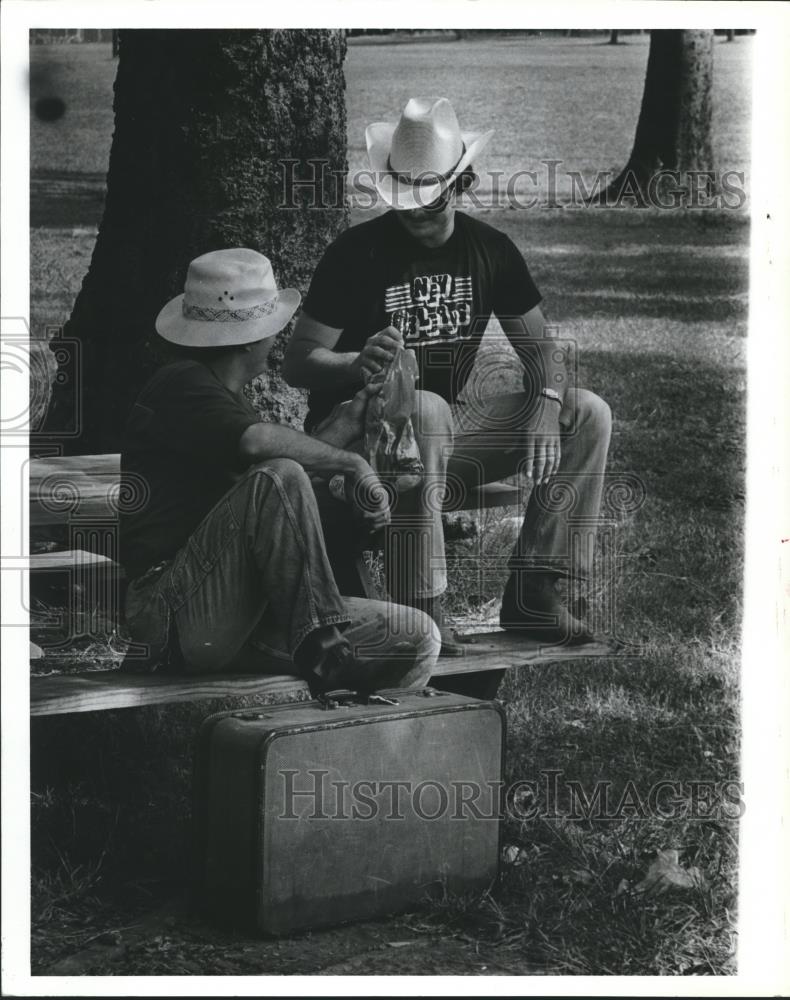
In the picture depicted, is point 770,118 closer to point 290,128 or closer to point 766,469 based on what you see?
point 766,469

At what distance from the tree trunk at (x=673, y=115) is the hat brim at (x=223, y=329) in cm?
123

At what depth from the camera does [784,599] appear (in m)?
5.64

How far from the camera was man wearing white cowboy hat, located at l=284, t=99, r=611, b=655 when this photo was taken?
542cm

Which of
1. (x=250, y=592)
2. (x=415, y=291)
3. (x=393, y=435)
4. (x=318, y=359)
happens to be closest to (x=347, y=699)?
(x=250, y=592)

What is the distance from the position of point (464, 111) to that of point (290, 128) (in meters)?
0.60

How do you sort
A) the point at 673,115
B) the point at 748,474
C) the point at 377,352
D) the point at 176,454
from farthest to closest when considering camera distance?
the point at 673,115 < the point at 748,474 < the point at 377,352 < the point at 176,454

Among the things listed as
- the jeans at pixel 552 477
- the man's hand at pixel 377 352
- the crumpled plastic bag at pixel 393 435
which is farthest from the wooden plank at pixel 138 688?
the man's hand at pixel 377 352

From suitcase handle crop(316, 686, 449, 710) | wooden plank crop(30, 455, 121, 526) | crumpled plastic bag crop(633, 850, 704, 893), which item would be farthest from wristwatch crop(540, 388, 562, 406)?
crumpled plastic bag crop(633, 850, 704, 893)

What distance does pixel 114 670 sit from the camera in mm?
5266

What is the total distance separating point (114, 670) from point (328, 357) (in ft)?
4.01

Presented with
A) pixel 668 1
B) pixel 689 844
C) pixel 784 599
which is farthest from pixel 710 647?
pixel 668 1

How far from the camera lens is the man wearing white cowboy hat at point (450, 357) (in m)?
5.42

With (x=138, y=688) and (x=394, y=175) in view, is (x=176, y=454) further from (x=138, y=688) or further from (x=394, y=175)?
(x=394, y=175)

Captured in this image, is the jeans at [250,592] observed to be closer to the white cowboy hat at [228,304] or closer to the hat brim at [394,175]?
the white cowboy hat at [228,304]
